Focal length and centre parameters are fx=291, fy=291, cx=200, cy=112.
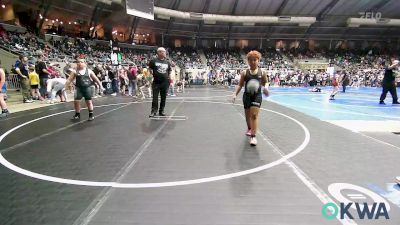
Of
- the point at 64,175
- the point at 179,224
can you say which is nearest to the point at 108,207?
the point at 179,224

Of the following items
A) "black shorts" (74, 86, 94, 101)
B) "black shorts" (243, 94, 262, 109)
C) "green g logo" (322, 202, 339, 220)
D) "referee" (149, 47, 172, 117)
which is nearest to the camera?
"green g logo" (322, 202, 339, 220)

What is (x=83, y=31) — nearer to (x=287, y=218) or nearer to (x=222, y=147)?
(x=222, y=147)

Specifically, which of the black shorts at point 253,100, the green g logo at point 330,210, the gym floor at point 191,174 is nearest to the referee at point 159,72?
the gym floor at point 191,174

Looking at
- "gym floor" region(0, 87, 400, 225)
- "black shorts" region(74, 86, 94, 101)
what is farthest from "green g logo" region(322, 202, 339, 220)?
"black shorts" region(74, 86, 94, 101)

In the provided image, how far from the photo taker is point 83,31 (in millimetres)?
35625

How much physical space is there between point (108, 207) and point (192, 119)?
5.21 metres

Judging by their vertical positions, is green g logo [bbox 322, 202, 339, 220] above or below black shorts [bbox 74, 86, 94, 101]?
below

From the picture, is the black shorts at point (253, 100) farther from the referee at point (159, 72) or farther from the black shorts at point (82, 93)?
the black shorts at point (82, 93)

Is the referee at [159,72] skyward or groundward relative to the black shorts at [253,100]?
skyward

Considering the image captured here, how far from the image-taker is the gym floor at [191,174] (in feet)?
8.78

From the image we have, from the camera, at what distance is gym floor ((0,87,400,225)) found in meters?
2.68

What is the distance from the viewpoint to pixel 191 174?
371 centimetres

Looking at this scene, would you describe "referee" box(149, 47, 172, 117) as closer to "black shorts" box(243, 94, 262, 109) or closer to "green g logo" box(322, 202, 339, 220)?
"black shorts" box(243, 94, 262, 109)

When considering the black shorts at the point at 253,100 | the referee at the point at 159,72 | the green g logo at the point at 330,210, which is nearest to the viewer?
the green g logo at the point at 330,210
